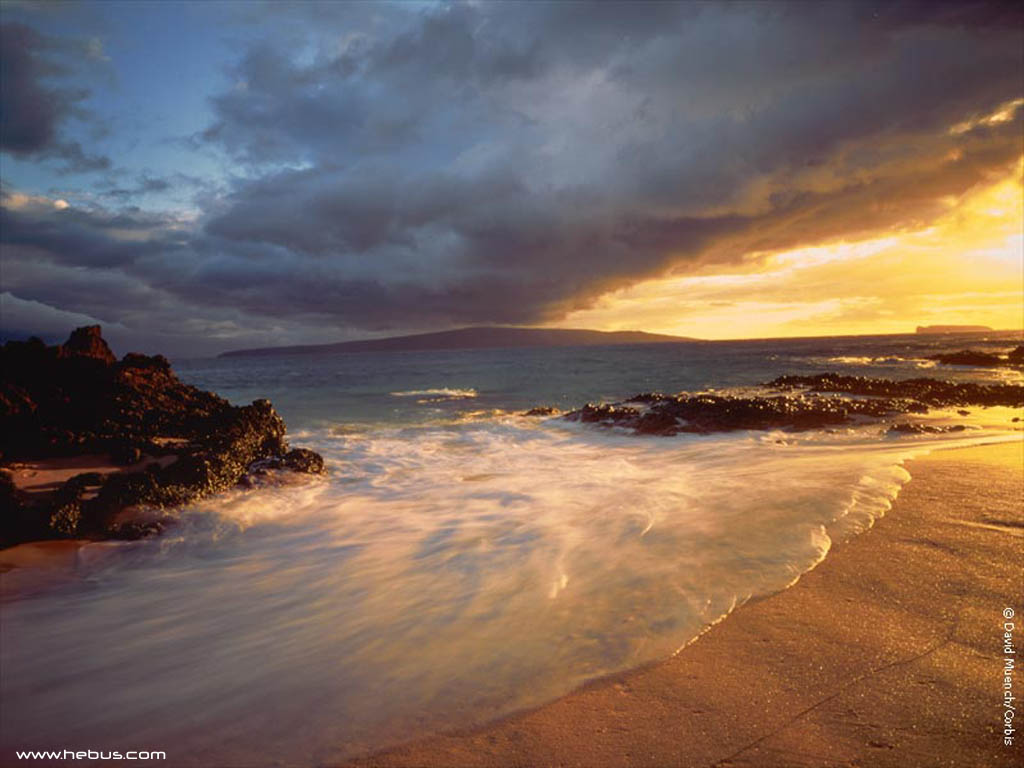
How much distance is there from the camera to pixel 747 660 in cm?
290

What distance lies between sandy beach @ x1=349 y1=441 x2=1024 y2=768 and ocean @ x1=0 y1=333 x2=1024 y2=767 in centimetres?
20

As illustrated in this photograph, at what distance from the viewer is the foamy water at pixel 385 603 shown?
283cm

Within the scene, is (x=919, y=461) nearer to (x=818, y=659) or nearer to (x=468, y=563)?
(x=818, y=659)

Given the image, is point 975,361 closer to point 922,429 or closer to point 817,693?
point 922,429

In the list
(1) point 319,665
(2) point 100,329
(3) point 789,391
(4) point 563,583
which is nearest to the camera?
(1) point 319,665

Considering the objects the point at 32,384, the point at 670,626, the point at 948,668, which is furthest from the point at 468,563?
the point at 32,384

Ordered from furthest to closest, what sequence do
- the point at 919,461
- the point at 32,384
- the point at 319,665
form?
the point at 32,384 < the point at 919,461 < the point at 319,665

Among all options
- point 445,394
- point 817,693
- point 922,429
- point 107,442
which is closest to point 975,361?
point 922,429

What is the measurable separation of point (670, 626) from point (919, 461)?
711 centimetres
